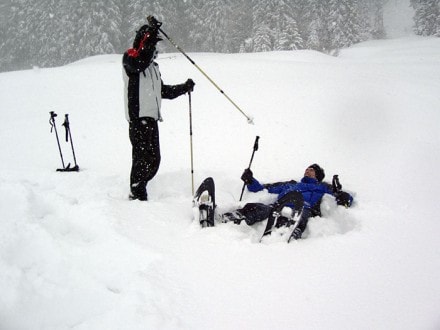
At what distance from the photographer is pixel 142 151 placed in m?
4.56

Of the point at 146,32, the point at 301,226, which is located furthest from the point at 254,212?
the point at 146,32

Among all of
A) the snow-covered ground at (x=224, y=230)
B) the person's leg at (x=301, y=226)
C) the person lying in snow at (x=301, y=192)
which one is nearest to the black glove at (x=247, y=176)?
the person lying in snow at (x=301, y=192)

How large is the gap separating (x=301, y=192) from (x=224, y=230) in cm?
179

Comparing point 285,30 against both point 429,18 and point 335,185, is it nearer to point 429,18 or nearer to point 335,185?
point 429,18

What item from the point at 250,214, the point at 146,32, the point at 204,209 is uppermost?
the point at 146,32

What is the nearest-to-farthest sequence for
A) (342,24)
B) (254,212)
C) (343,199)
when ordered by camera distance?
(254,212) < (343,199) < (342,24)

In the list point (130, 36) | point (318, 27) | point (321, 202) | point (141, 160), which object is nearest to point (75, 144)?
point (141, 160)

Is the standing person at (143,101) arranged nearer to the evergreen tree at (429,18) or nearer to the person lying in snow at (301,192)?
the person lying in snow at (301,192)

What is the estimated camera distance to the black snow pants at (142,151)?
4.49 metres

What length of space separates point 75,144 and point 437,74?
38.2 feet

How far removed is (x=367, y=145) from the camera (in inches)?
274

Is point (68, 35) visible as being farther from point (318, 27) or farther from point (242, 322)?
point (242, 322)

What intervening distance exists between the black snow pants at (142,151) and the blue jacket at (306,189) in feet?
5.21

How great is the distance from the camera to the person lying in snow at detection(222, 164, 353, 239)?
439cm
